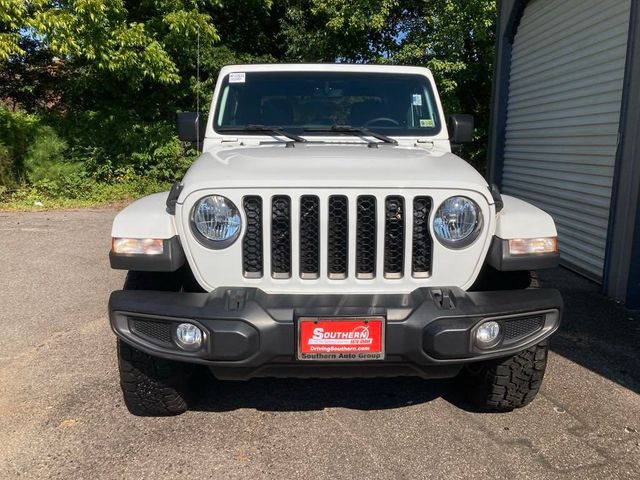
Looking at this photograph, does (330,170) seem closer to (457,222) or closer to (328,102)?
(457,222)

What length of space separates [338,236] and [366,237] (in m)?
0.13

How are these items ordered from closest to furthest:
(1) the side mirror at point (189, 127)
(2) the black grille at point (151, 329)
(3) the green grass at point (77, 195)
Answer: (2) the black grille at point (151, 329) < (1) the side mirror at point (189, 127) < (3) the green grass at point (77, 195)

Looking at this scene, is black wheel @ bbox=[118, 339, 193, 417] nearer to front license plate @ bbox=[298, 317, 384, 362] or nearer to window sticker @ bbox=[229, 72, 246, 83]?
front license plate @ bbox=[298, 317, 384, 362]

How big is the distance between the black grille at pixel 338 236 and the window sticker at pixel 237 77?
5.64 ft

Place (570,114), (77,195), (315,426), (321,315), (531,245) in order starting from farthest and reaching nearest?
1. (77,195)
2. (570,114)
3. (315,426)
4. (531,245)
5. (321,315)

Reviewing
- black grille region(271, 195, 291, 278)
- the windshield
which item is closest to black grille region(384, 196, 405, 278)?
black grille region(271, 195, 291, 278)

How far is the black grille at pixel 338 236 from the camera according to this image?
2531mm

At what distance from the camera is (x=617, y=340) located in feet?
13.8

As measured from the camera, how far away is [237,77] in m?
3.88

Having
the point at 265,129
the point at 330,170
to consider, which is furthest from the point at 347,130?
the point at 330,170

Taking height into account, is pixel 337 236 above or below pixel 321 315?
above

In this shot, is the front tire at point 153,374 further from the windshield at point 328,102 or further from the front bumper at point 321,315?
the windshield at point 328,102

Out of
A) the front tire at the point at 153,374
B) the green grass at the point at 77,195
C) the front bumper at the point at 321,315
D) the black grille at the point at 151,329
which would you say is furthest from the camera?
the green grass at the point at 77,195

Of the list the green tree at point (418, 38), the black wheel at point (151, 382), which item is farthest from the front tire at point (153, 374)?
the green tree at point (418, 38)
